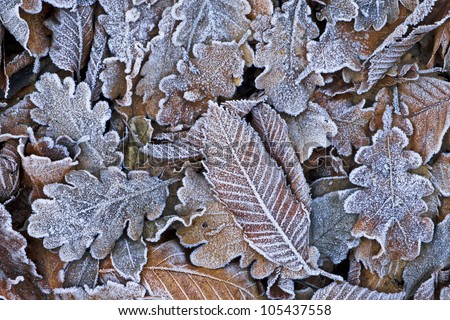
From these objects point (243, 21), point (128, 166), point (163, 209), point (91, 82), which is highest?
point (243, 21)

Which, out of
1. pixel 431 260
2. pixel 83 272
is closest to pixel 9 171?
pixel 83 272

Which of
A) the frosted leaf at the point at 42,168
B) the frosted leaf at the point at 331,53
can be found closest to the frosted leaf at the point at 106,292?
the frosted leaf at the point at 42,168

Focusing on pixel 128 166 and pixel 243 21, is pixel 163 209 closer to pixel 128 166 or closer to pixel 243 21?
pixel 128 166

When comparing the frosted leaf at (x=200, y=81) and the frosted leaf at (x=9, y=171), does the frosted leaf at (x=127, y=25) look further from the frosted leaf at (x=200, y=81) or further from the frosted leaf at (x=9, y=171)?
the frosted leaf at (x=9, y=171)

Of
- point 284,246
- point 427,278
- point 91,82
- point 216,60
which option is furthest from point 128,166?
point 427,278

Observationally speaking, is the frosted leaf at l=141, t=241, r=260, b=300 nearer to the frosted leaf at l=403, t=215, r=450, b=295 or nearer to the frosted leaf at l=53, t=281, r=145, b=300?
the frosted leaf at l=53, t=281, r=145, b=300

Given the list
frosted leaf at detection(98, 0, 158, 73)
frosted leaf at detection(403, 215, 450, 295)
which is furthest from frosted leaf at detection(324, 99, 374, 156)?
frosted leaf at detection(98, 0, 158, 73)
